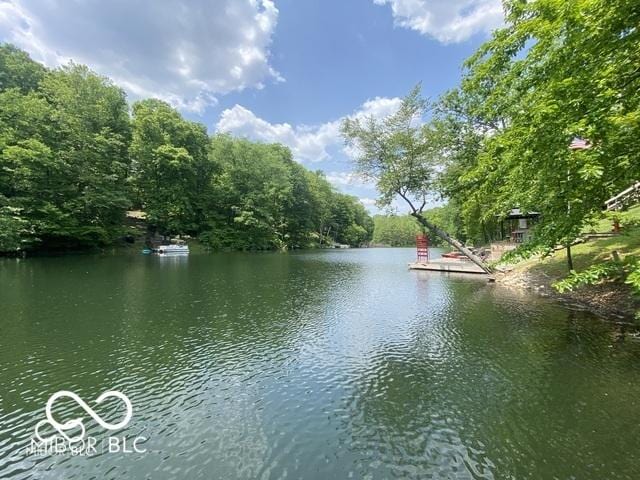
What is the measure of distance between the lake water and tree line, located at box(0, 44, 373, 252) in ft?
84.7

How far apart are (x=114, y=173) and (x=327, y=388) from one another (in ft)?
155

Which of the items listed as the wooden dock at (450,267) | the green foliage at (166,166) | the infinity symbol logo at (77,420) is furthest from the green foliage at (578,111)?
the green foliage at (166,166)

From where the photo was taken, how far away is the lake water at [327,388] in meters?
4.83

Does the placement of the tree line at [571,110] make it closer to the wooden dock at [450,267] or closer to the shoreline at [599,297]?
the shoreline at [599,297]

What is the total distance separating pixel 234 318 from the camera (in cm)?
1261

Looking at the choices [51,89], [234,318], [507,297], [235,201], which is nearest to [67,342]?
[234,318]

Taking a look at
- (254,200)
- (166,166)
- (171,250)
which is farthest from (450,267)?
(166,166)

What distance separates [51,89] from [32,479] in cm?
4989

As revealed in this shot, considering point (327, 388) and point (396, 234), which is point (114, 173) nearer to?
point (327, 388)

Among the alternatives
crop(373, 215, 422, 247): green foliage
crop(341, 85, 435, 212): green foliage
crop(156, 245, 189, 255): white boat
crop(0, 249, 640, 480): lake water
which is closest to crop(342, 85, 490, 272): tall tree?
crop(341, 85, 435, 212): green foliage

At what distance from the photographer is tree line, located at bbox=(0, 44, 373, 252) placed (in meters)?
32.8

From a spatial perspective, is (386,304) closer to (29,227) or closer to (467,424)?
(467,424)

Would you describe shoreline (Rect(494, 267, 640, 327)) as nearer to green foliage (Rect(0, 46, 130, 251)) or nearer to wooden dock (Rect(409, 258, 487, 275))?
wooden dock (Rect(409, 258, 487, 275))

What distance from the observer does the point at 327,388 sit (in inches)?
286
